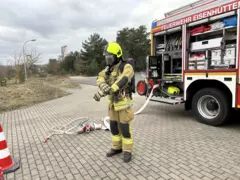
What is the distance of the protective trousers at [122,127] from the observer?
297cm

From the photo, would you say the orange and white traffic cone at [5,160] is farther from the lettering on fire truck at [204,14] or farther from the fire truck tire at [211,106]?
the lettering on fire truck at [204,14]

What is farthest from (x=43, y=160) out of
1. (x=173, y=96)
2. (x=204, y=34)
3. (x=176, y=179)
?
(x=204, y=34)

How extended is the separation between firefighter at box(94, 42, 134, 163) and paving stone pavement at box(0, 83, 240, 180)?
0.44 metres

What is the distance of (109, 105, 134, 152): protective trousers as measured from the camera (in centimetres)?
297

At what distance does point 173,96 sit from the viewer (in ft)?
19.4

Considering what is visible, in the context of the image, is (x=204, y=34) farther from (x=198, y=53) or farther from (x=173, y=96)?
(x=173, y=96)

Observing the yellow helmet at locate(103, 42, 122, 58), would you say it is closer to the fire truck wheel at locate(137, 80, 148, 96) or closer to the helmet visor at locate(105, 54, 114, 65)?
the helmet visor at locate(105, 54, 114, 65)

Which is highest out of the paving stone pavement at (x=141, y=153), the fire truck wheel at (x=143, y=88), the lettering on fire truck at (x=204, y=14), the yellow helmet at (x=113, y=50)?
the lettering on fire truck at (x=204, y=14)

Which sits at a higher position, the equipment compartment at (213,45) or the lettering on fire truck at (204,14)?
the lettering on fire truck at (204,14)

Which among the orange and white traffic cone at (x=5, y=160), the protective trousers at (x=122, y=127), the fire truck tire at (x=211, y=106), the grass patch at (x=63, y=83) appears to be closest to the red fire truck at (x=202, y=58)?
the fire truck tire at (x=211, y=106)

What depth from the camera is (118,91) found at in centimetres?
290

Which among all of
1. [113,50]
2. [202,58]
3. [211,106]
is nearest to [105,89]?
[113,50]

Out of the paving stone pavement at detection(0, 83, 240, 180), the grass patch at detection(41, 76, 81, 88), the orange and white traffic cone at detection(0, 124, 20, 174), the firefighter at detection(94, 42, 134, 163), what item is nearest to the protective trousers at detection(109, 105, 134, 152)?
the firefighter at detection(94, 42, 134, 163)

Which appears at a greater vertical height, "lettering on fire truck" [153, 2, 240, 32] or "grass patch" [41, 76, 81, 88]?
"lettering on fire truck" [153, 2, 240, 32]
